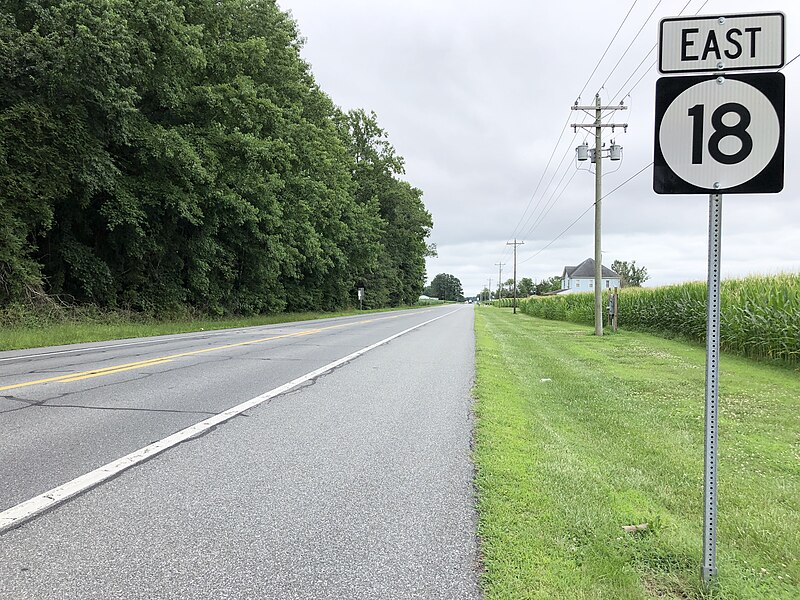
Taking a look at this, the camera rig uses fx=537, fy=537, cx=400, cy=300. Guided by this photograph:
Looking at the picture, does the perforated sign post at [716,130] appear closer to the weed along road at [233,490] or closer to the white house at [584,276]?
the weed along road at [233,490]

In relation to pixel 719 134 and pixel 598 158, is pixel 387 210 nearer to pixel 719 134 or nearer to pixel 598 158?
pixel 598 158

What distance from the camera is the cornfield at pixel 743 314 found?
39.2 feet

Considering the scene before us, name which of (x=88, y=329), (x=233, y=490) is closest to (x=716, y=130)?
(x=233, y=490)

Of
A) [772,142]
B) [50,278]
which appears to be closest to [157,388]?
[772,142]

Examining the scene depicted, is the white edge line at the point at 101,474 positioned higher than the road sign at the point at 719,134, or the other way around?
the road sign at the point at 719,134

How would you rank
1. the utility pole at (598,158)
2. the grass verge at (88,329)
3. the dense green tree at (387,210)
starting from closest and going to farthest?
the grass verge at (88,329) → the utility pole at (598,158) → the dense green tree at (387,210)

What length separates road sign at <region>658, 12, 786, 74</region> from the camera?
2.72m

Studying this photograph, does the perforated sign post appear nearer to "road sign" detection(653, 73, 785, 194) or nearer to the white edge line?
"road sign" detection(653, 73, 785, 194)

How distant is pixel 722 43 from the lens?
2.78 metres

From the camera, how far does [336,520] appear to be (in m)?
3.38

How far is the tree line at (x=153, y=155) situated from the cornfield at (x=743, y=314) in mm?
17986

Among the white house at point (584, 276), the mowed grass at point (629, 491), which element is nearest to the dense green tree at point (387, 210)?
the mowed grass at point (629, 491)

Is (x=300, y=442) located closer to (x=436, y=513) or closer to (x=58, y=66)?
(x=436, y=513)

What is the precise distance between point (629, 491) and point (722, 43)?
3.03m
